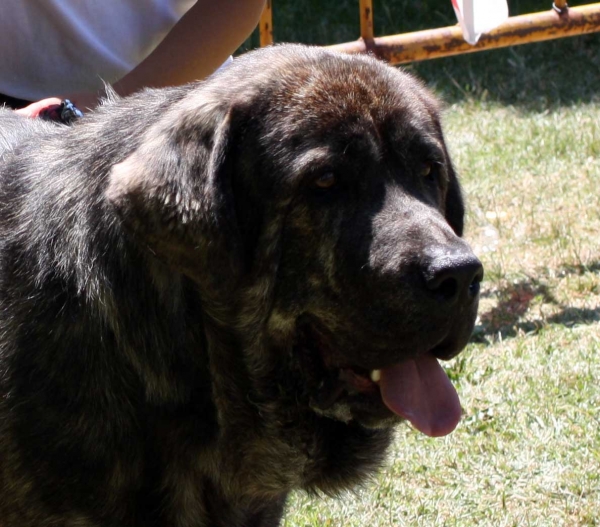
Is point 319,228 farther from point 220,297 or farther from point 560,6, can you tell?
point 560,6

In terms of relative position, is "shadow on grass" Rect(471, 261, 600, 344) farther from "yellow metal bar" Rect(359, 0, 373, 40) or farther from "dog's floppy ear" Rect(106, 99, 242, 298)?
"dog's floppy ear" Rect(106, 99, 242, 298)

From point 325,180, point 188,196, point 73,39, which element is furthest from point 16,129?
point 325,180

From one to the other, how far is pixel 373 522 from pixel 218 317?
156cm

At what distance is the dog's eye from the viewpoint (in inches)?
112

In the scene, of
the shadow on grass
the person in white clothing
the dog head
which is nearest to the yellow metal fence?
the person in white clothing

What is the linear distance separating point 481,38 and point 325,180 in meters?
3.51

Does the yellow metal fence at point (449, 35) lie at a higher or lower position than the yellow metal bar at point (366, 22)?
lower

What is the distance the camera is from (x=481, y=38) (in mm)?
6039

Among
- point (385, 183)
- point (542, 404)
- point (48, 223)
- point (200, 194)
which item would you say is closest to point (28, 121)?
point (48, 223)

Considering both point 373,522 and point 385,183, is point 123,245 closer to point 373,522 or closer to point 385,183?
point 385,183

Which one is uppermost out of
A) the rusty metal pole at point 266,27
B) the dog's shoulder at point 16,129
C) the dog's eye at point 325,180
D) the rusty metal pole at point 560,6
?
the dog's shoulder at point 16,129

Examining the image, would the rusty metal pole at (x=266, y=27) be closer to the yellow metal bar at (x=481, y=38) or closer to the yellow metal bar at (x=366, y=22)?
the yellow metal bar at (x=481, y=38)

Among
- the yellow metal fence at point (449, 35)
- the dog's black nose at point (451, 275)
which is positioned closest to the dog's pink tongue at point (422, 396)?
the dog's black nose at point (451, 275)

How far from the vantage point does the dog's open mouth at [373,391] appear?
2.96 m
